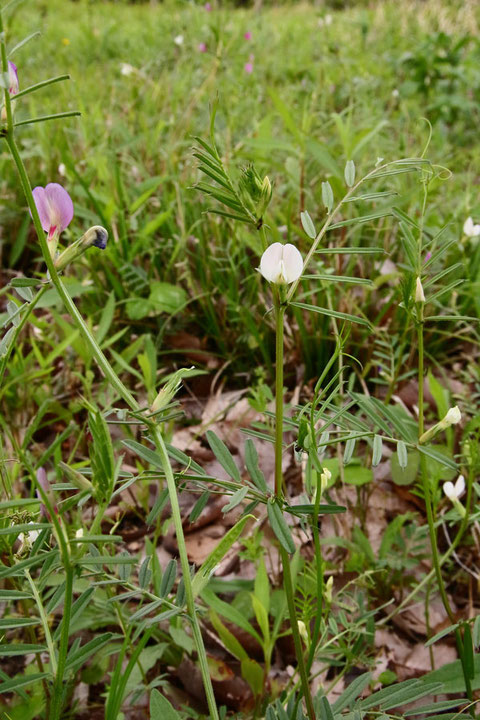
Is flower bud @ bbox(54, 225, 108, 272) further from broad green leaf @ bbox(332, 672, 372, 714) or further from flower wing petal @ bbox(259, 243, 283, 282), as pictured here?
broad green leaf @ bbox(332, 672, 372, 714)

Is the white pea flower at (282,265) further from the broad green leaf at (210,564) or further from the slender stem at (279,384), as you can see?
the broad green leaf at (210,564)

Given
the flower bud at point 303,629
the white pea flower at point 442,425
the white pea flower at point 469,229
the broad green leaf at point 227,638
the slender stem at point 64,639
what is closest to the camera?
the slender stem at point 64,639

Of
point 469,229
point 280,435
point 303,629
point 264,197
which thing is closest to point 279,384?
point 280,435

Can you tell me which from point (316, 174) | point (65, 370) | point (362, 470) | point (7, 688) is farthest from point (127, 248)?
point (7, 688)

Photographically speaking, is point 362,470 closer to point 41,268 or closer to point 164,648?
point 164,648

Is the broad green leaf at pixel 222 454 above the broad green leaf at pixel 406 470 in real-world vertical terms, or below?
above

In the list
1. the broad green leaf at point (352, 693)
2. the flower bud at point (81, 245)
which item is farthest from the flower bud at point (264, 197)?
the broad green leaf at point (352, 693)

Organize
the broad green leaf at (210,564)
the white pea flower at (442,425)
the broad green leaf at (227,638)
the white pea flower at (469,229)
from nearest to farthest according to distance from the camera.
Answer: the broad green leaf at (210,564), the white pea flower at (442,425), the broad green leaf at (227,638), the white pea flower at (469,229)
